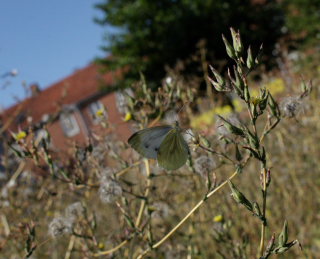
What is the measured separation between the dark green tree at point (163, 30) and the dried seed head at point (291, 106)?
53.4ft

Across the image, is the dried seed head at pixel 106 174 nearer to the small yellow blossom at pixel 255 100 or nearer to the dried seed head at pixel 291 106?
the dried seed head at pixel 291 106

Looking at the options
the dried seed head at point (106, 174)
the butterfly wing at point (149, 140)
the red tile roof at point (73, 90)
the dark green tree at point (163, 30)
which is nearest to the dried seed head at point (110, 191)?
the dried seed head at point (106, 174)

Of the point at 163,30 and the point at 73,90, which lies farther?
the point at 73,90

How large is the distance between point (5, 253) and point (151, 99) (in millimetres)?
2920

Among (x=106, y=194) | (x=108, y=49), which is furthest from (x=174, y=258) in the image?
(x=108, y=49)

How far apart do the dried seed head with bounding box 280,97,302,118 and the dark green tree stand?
641 inches

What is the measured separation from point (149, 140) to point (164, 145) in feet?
0.18

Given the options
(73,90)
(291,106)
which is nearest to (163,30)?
(73,90)

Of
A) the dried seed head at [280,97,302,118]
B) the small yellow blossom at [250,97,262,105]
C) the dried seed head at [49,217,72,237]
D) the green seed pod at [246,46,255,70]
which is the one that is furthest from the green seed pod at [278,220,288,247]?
the dried seed head at [49,217,72,237]

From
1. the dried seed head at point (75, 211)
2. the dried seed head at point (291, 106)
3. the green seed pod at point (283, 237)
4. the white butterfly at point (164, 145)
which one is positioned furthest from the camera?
the dried seed head at point (75, 211)

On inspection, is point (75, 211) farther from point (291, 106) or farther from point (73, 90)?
point (73, 90)

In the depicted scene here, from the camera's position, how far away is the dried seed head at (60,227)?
2119 mm

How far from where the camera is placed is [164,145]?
1.63m

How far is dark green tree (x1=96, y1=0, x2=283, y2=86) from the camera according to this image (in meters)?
18.9
